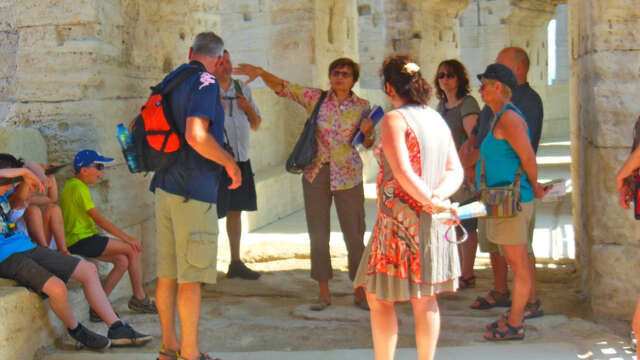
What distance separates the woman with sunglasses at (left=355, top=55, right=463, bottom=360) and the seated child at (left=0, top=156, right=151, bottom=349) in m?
1.69

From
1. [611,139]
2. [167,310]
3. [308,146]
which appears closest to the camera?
[167,310]

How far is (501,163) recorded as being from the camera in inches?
169

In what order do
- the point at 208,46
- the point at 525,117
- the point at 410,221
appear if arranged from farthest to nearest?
the point at 525,117, the point at 208,46, the point at 410,221

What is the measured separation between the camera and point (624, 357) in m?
4.11

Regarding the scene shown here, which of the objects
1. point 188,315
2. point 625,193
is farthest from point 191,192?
point 625,193

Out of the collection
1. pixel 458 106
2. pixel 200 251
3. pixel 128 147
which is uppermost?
pixel 458 106

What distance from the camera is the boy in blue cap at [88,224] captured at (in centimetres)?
478

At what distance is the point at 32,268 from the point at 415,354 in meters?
2.12

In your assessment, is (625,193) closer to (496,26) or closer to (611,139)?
(611,139)

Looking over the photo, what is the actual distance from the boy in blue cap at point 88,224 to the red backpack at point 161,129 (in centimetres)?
97

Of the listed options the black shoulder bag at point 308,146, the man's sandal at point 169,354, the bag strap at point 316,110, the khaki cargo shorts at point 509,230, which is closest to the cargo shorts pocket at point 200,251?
the man's sandal at point 169,354

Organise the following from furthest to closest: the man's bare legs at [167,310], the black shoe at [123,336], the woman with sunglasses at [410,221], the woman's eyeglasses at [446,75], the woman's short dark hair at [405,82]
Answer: the woman's eyeglasses at [446,75] < the black shoe at [123,336] < the man's bare legs at [167,310] < the woman's short dark hair at [405,82] < the woman with sunglasses at [410,221]

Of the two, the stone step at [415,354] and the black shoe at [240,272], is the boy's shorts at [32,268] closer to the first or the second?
the stone step at [415,354]

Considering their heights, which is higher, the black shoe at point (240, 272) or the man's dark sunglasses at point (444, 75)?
the man's dark sunglasses at point (444, 75)
